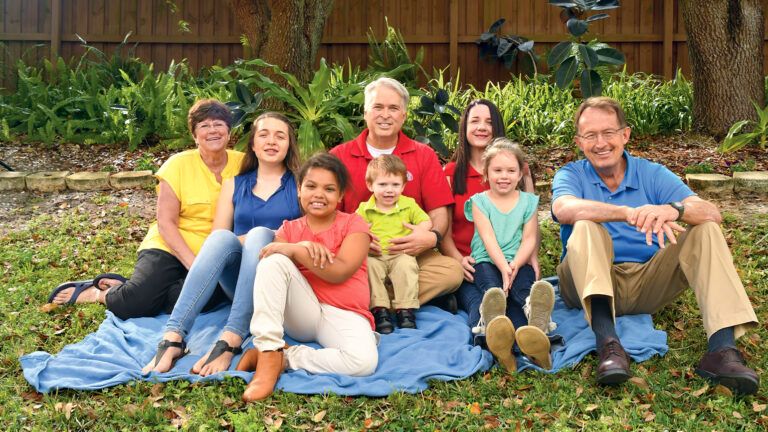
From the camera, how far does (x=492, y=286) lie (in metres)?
4.10

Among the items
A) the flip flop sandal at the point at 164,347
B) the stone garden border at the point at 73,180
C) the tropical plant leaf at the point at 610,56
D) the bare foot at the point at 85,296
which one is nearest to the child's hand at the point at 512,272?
the flip flop sandal at the point at 164,347

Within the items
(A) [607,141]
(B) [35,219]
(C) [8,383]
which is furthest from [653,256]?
(B) [35,219]

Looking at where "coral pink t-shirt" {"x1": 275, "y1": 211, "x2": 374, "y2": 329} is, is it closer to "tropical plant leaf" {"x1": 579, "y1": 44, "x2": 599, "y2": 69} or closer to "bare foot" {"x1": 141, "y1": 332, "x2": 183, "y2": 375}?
"bare foot" {"x1": 141, "y1": 332, "x2": 183, "y2": 375}

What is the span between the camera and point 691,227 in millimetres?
3559

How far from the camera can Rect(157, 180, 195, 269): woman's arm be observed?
13.9 feet

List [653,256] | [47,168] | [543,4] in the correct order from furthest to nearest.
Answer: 1. [543,4]
2. [47,168]
3. [653,256]

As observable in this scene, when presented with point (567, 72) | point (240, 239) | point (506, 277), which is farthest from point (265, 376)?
point (567, 72)

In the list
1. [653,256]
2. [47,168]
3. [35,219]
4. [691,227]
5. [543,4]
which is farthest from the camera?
[543,4]

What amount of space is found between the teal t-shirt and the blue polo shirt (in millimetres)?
257

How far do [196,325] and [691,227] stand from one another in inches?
98.4

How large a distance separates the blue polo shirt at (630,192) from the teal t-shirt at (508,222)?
0.84 feet

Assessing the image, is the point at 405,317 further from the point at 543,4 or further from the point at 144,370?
the point at 543,4

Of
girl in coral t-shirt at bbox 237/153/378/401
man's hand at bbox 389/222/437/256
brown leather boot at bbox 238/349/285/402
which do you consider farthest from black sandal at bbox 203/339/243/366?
man's hand at bbox 389/222/437/256

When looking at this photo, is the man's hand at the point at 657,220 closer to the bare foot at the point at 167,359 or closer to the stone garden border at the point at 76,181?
the bare foot at the point at 167,359
